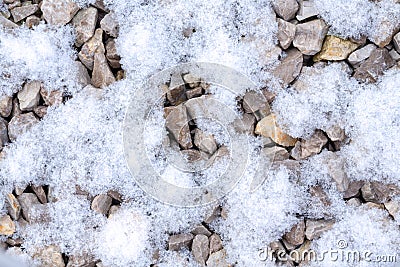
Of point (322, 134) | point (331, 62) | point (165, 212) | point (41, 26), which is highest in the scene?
Result: point (41, 26)

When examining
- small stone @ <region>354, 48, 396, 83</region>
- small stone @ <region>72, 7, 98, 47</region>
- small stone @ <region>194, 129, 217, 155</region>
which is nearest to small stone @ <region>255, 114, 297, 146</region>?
small stone @ <region>194, 129, 217, 155</region>

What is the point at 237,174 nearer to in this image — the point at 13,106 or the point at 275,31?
the point at 275,31

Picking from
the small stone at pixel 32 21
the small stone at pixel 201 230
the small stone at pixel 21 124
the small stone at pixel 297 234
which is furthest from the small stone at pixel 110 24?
the small stone at pixel 297 234

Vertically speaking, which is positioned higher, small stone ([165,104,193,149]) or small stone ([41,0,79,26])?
small stone ([41,0,79,26])

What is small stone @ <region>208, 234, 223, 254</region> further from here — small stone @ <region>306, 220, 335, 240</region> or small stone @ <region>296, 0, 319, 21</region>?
small stone @ <region>296, 0, 319, 21</region>

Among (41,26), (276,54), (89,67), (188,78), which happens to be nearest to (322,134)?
(276,54)

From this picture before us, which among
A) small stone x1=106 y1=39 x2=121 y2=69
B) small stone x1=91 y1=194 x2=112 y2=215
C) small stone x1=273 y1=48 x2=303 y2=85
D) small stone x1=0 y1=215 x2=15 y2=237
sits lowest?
small stone x1=0 y1=215 x2=15 y2=237

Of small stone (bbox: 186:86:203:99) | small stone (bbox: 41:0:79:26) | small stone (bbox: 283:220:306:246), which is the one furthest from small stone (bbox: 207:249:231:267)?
small stone (bbox: 41:0:79:26)
